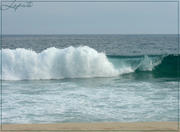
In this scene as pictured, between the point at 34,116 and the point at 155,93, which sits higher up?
the point at 155,93

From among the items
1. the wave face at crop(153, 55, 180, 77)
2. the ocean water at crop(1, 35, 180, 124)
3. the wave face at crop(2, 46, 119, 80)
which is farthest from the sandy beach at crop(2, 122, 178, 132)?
the wave face at crop(153, 55, 180, 77)

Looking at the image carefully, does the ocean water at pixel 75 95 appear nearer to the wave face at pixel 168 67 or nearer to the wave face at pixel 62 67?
the wave face at pixel 62 67

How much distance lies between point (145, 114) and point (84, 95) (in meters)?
2.59

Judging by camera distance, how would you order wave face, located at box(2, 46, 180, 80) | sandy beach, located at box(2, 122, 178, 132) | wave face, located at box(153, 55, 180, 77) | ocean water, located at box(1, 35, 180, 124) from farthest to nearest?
wave face, located at box(153, 55, 180, 77) → wave face, located at box(2, 46, 180, 80) → ocean water, located at box(1, 35, 180, 124) → sandy beach, located at box(2, 122, 178, 132)

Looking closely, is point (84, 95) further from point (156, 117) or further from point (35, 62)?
point (35, 62)

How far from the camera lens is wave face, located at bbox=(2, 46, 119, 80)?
15.1 meters

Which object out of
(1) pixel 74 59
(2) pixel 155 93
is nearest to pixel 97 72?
(1) pixel 74 59

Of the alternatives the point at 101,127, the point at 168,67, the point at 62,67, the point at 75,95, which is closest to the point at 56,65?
the point at 62,67

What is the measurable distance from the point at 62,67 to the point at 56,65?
0.31 m

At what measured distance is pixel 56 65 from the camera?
16016mm

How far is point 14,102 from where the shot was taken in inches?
327

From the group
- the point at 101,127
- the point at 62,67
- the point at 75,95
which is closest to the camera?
the point at 101,127

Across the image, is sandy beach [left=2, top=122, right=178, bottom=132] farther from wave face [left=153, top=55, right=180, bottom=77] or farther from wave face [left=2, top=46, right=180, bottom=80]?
wave face [left=153, top=55, right=180, bottom=77]

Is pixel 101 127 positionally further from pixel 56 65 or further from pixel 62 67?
pixel 56 65
